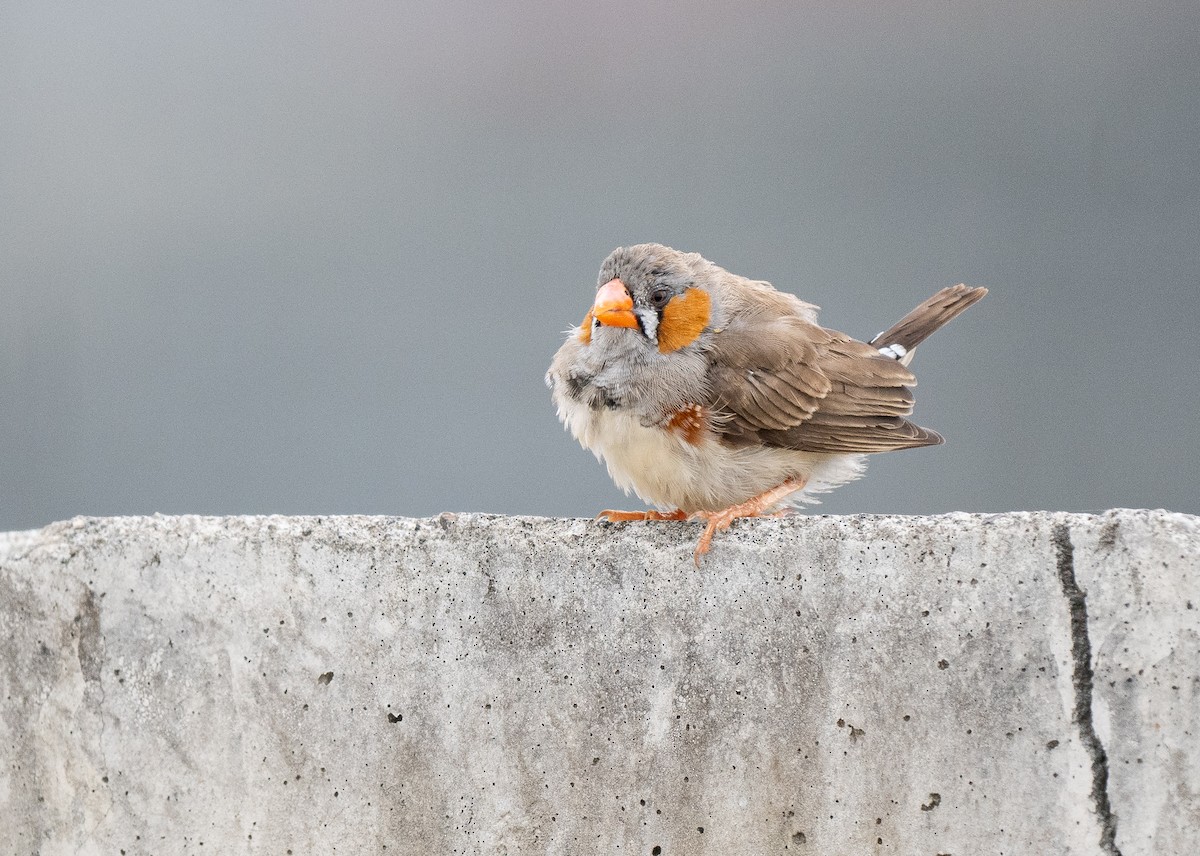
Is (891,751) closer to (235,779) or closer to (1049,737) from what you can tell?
(1049,737)

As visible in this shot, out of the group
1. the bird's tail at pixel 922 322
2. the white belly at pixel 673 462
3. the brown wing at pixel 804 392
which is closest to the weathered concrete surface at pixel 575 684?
the white belly at pixel 673 462

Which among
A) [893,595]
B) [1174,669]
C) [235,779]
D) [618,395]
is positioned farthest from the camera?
[618,395]

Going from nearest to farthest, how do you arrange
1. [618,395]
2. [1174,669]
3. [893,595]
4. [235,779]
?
1. [1174,669]
2. [893,595]
3. [235,779]
4. [618,395]

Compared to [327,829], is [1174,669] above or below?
above

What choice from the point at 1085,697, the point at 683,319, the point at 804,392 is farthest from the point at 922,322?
the point at 1085,697

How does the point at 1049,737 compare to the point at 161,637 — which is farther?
the point at 161,637

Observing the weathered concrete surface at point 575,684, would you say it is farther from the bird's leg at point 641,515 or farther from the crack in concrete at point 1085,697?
the bird's leg at point 641,515

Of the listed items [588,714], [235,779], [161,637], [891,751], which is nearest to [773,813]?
[891,751]
